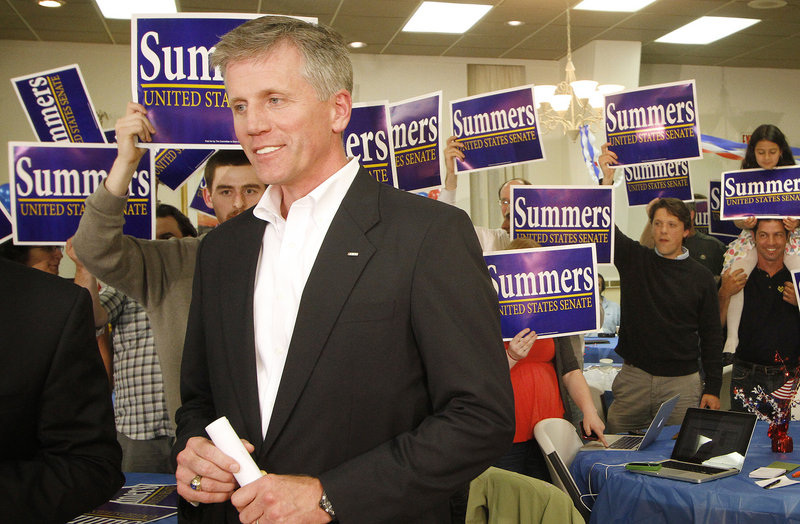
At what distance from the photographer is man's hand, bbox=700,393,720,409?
3.92 meters

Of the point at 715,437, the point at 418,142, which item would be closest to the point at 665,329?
the point at 715,437

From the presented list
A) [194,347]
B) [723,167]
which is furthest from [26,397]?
[723,167]

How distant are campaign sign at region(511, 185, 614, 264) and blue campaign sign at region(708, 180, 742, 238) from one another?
2473mm

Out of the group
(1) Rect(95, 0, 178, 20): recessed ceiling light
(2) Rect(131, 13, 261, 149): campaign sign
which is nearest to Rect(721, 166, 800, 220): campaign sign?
(2) Rect(131, 13, 261, 149): campaign sign

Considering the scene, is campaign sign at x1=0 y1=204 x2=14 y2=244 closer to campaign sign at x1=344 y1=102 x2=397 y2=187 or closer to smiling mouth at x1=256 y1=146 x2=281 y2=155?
campaign sign at x1=344 y1=102 x2=397 y2=187

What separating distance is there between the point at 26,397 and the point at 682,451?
2.40 metres

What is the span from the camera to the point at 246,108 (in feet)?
4.17

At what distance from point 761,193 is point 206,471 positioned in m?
4.03

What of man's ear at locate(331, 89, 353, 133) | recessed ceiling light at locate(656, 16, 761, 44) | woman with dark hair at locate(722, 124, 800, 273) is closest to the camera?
man's ear at locate(331, 89, 353, 133)

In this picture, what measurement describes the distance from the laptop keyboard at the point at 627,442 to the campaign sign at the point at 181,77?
2014 millimetres

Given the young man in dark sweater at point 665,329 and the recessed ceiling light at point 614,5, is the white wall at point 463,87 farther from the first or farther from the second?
the young man in dark sweater at point 665,329

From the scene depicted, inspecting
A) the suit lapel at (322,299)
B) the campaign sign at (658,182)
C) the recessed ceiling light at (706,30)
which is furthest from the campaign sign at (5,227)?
the recessed ceiling light at (706,30)

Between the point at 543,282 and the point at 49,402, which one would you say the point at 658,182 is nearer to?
the point at 543,282

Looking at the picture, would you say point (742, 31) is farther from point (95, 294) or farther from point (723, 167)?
point (95, 294)
